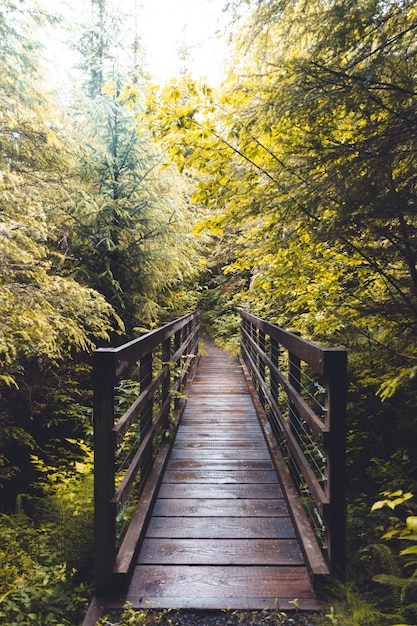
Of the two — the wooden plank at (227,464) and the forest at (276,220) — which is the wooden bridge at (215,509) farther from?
the forest at (276,220)

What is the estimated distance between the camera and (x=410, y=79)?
250 centimetres

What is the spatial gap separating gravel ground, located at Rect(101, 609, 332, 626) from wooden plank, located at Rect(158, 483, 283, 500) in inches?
52.4

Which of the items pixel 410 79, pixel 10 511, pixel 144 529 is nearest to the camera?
pixel 410 79

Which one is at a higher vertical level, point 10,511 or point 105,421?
point 105,421

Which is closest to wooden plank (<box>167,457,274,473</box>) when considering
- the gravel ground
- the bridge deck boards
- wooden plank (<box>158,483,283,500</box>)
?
the bridge deck boards

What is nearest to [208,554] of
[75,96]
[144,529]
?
[144,529]

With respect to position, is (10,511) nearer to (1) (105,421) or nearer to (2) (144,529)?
(2) (144,529)

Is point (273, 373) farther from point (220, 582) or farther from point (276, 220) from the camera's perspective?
point (220, 582)

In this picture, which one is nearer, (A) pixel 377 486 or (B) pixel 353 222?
(B) pixel 353 222

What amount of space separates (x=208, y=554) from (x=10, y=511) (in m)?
3.56

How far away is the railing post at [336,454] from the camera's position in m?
2.30

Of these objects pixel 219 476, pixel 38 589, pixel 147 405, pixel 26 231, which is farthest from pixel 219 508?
pixel 26 231

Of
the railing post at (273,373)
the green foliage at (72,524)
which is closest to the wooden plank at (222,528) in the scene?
the green foliage at (72,524)

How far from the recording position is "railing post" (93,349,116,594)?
7.55ft
